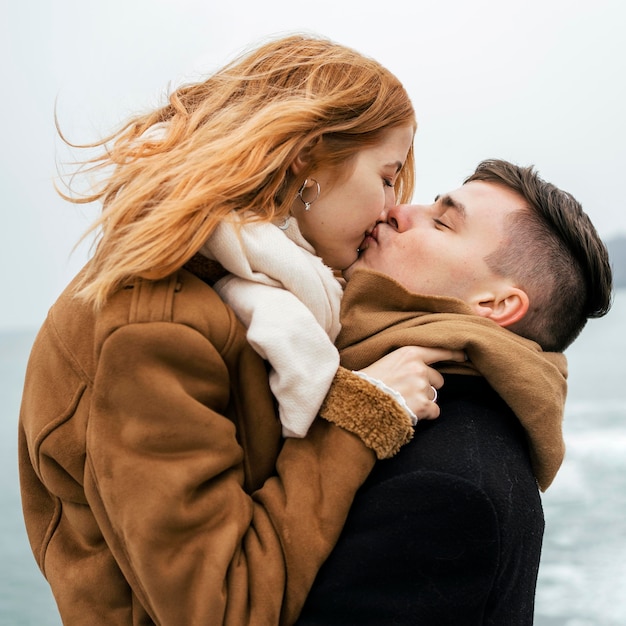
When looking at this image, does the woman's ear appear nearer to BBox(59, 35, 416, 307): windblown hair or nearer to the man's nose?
BBox(59, 35, 416, 307): windblown hair

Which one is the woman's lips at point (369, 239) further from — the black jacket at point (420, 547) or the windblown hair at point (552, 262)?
the black jacket at point (420, 547)

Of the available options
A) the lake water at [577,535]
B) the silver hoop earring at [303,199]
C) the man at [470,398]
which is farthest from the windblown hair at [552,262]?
Result: the lake water at [577,535]

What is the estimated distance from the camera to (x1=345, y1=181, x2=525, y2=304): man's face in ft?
4.93

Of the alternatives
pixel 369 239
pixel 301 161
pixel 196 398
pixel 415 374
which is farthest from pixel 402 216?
pixel 196 398

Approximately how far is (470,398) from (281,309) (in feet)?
1.32

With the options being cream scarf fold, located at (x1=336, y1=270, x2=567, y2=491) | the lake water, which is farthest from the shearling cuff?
the lake water

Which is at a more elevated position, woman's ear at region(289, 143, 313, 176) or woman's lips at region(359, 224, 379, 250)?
woman's ear at region(289, 143, 313, 176)

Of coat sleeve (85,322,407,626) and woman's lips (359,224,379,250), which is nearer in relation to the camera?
coat sleeve (85,322,407,626)

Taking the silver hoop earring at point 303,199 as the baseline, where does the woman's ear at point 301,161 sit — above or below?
above

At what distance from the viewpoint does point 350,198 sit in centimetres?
140

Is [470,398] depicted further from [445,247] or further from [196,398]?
[196,398]

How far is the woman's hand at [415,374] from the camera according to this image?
1.23 m

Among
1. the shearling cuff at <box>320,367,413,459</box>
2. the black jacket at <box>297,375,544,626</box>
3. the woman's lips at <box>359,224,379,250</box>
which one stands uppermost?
the woman's lips at <box>359,224,379,250</box>

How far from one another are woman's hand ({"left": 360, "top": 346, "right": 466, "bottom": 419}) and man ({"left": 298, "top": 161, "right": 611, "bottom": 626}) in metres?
0.03
